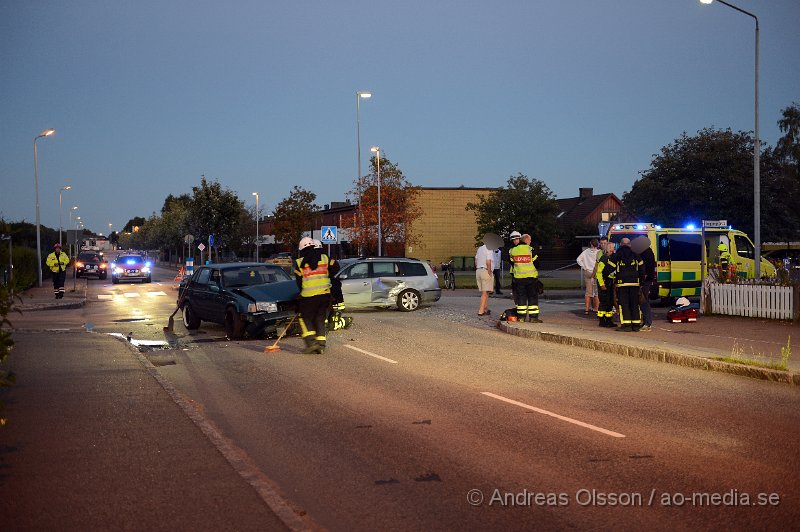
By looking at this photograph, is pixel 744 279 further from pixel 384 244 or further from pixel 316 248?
pixel 384 244

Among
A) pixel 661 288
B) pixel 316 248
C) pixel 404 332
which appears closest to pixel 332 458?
pixel 316 248

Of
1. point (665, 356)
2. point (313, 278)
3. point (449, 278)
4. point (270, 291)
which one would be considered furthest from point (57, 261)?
point (665, 356)

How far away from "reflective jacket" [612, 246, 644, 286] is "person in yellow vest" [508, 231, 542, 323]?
1.88 metres

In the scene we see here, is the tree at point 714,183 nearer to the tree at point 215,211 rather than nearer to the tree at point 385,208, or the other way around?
the tree at point 385,208

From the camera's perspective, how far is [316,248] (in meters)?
13.0

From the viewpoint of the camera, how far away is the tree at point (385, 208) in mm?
51156

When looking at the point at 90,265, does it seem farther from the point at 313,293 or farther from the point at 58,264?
the point at 313,293

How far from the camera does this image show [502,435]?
7227 mm

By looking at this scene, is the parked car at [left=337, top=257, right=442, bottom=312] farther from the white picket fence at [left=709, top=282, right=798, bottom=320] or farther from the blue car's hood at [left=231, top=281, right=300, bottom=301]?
the white picket fence at [left=709, top=282, right=798, bottom=320]

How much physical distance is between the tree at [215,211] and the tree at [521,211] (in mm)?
26393

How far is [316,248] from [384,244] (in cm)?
4078

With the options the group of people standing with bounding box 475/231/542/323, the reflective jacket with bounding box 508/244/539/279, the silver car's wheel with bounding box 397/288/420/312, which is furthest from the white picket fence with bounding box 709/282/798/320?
the silver car's wheel with bounding box 397/288/420/312

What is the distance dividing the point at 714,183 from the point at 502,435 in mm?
33861

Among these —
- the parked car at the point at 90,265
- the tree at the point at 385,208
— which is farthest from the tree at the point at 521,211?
the parked car at the point at 90,265
